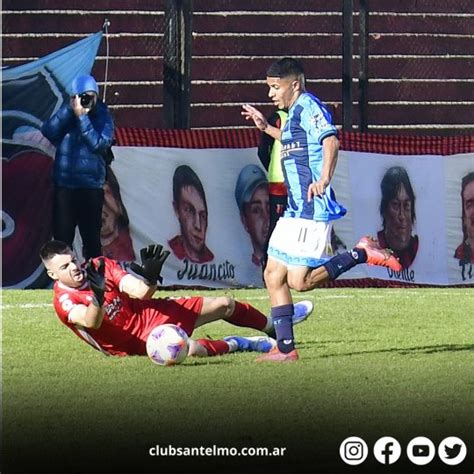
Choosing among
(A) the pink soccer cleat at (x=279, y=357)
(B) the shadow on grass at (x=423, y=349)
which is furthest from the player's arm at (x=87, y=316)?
(B) the shadow on grass at (x=423, y=349)

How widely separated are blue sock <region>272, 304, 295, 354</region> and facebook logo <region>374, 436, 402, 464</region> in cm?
324

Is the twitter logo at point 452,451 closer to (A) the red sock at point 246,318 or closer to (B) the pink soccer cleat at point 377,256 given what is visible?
(B) the pink soccer cleat at point 377,256

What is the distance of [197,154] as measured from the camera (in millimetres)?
19969

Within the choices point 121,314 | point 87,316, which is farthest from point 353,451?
point 121,314

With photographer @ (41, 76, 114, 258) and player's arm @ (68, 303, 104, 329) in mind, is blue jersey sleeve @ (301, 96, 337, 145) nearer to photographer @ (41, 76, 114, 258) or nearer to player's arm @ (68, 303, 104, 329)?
player's arm @ (68, 303, 104, 329)

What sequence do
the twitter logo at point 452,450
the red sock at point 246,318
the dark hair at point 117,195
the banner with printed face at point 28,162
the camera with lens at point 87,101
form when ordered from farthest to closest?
1. the dark hair at point 117,195
2. the banner with printed face at point 28,162
3. the camera with lens at point 87,101
4. the red sock at point 246,318
5. the twitter logo at point 452,450

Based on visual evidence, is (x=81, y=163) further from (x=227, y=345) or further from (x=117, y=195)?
(x=227, y=345)

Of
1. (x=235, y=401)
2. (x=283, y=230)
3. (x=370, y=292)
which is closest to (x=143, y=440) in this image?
(x=235, y=401)

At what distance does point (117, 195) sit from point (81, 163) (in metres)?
1.60

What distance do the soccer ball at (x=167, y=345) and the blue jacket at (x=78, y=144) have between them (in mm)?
6064

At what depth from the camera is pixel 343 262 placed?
1252cm

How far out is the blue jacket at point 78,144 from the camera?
17.8m

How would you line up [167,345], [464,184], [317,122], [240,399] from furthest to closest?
[464,184] → [317,122] → [167,345] → [240,399]

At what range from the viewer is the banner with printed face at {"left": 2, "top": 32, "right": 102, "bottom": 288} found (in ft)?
61.6
